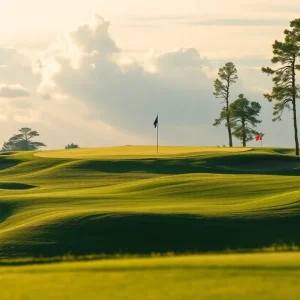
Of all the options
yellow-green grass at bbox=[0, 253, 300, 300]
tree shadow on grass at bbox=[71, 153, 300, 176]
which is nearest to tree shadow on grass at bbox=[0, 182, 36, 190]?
tree shadow on grass at bbox=[71, 153, 300, 176]

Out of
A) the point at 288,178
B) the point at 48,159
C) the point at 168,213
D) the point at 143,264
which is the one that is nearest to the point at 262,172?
the point at 288,178

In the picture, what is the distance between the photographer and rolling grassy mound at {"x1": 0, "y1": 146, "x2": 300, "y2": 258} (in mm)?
27484

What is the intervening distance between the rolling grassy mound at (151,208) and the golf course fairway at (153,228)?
6 centimetres

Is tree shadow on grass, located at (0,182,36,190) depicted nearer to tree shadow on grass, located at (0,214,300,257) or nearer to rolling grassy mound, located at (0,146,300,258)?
rolling grassy mound, located at (0,146,300,258)

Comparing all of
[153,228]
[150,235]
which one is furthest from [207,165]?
[150,235]

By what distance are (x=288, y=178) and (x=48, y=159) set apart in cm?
3304

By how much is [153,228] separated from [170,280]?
60.4 feet

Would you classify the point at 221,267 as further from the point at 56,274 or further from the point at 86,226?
the point at 86,226

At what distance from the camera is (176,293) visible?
9.45 metres

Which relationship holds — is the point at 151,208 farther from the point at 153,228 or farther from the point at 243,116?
the point at 243,116

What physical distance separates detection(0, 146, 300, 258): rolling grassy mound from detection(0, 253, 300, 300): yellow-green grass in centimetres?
1484

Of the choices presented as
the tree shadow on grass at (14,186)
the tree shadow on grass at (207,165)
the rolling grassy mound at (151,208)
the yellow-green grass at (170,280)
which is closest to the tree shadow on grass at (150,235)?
the rolling grassy mound at (151,208)

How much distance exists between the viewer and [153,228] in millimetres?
28641

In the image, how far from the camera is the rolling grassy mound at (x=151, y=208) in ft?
90.2
